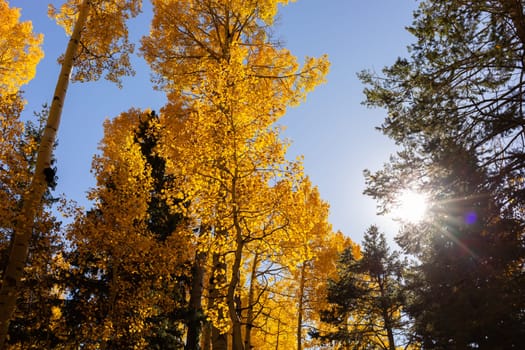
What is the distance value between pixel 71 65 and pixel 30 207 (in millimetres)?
2478

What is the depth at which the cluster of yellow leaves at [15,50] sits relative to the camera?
11586mm

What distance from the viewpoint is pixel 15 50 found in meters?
11.9

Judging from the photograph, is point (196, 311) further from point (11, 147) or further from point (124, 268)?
point (11, 147)

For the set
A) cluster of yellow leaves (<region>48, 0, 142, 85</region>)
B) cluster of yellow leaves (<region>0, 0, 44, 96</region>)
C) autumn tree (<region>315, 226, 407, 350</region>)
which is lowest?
autumn tree (<region>315, 226, 407, 350</region>)

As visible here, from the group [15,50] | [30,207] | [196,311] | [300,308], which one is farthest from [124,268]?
[15,50]

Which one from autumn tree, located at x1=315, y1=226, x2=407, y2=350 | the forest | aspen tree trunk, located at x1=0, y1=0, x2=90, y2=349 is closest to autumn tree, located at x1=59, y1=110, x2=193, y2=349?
the forest

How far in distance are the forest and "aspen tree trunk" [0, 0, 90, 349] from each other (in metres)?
0.02

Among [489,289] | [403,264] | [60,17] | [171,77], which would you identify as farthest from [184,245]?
[403,264]

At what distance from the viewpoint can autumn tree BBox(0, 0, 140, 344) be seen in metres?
4.19

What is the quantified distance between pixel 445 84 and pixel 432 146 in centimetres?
121

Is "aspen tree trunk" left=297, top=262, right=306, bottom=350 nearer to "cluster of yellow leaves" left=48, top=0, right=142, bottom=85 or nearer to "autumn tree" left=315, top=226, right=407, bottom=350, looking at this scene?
"autumn tree" left=315, top=226, right=407, bottom=350

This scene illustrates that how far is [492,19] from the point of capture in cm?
562

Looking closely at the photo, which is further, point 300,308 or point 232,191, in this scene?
point 300,308

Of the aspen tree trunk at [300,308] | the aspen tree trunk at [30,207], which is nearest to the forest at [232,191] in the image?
the aspen tree trunk at [30,207]
